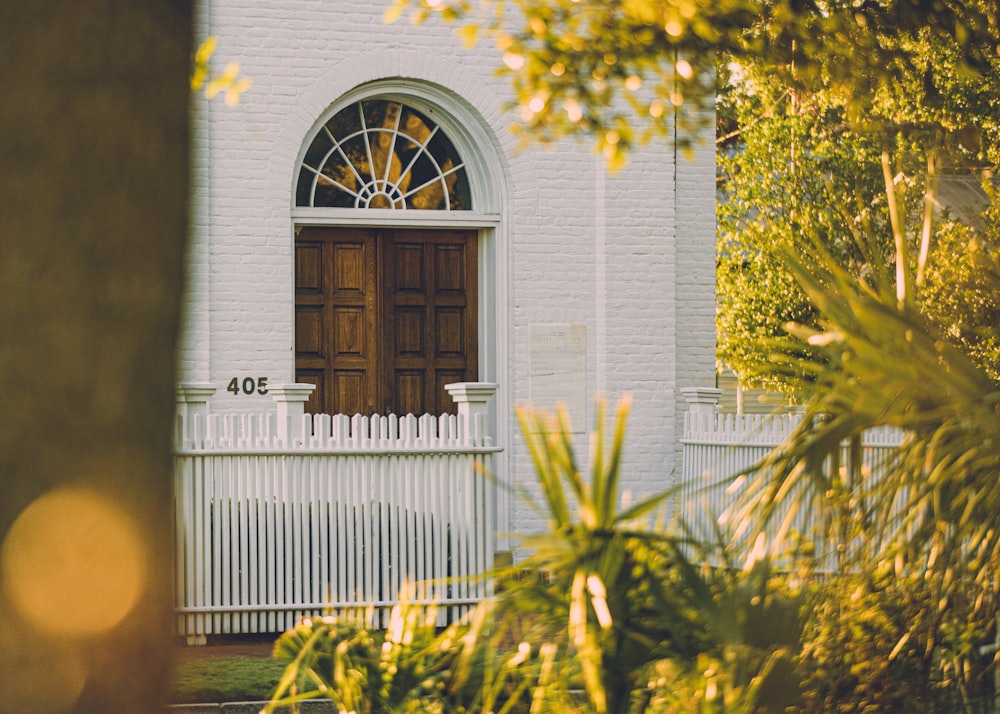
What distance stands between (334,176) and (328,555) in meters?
4.86

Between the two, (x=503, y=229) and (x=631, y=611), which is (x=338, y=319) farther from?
(x=631, y=611)

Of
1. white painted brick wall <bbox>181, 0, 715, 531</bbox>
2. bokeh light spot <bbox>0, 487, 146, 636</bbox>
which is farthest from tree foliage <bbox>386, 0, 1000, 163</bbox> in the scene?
bokeh light spot <bbox>0, 487, 146, 636</bbox>

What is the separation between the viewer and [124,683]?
A: 6.27 feet

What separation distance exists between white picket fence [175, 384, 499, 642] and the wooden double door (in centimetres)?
371

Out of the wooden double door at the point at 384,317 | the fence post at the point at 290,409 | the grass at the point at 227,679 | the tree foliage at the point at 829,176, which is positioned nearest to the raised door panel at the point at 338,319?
the wooden double door at the point at 384,317

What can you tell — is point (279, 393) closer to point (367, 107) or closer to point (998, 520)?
point (367, 107)

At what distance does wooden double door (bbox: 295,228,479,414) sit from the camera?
13.0 m

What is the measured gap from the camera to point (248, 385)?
486 inches

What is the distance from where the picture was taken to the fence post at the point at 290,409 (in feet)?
30.2

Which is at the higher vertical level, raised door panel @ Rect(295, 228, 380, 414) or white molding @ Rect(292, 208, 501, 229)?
white molding @ Rect(292, 208, 501, 229)

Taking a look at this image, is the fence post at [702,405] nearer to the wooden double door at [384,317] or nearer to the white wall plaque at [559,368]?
the white wall plaque at [559,368]

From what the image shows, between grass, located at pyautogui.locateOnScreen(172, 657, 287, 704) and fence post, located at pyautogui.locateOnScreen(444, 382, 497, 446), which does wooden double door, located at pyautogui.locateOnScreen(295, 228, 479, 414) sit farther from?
grass, located at pyautogui.locateOnScreen(172, 657, 287, 704)

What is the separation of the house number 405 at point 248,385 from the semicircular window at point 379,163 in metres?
1.74

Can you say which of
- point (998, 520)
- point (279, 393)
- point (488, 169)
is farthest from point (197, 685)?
point (488, 169)
